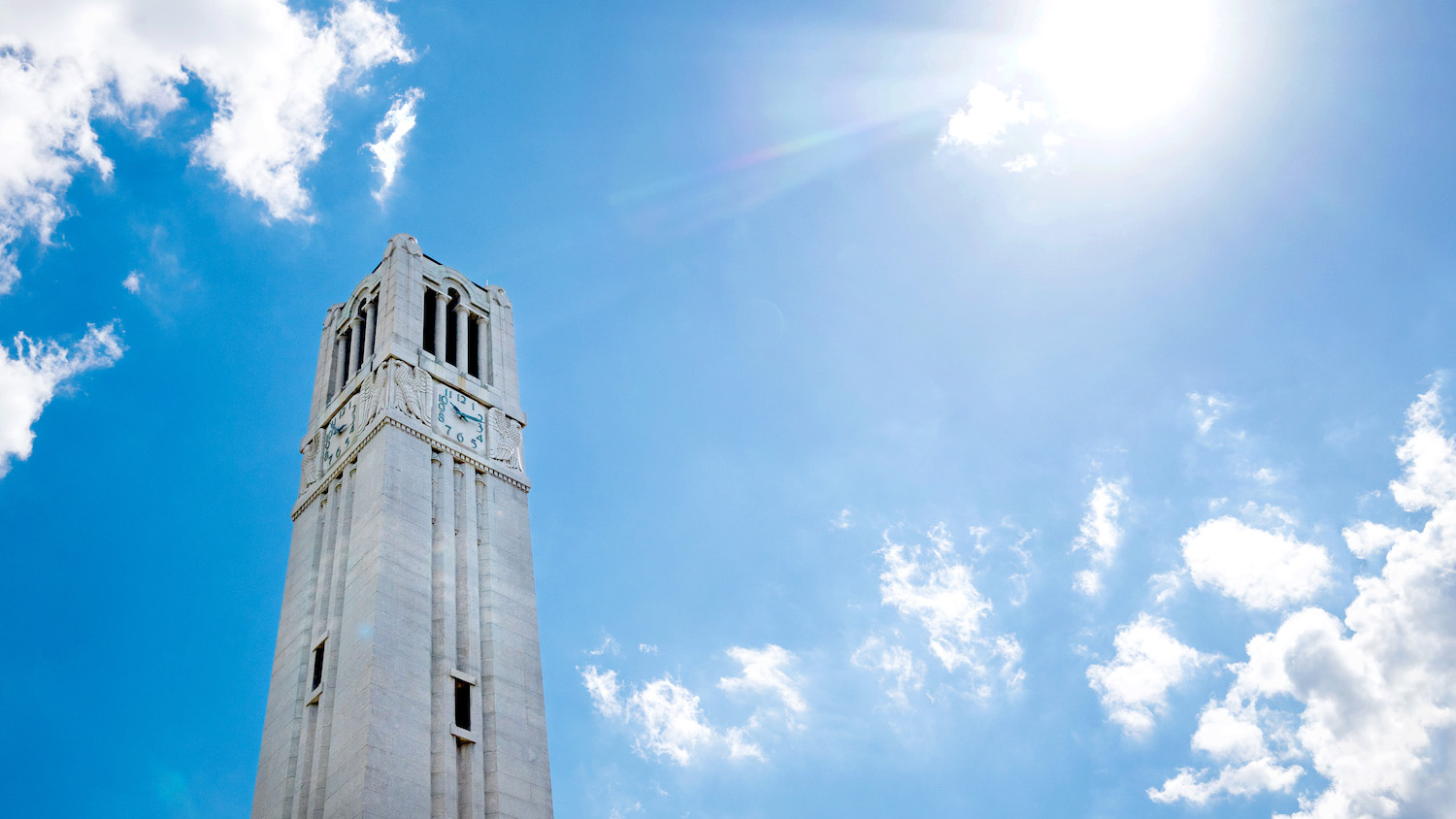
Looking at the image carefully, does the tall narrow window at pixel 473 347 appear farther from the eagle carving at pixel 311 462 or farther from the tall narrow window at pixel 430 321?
the eagle carving at pixel 311 462

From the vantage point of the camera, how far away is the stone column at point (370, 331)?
47.9 metres

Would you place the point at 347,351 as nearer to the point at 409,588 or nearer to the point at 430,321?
the point at 430,321

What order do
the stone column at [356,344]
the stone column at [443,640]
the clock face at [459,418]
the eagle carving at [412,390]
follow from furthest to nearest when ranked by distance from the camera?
the stone column at [356,344] < the clock face at [459,418] < the eagle carving at [412,390] < the stone column at [443,640]

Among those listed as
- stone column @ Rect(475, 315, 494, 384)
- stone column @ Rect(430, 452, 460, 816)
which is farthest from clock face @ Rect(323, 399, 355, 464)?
stone column @ Rect(475, 315, 494, 384)

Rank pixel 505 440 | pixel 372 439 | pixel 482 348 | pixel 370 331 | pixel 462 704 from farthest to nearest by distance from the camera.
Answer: pixel 482 348
pixel 370 331
pixel 505 440
pixel 372 439
pixel 462 704

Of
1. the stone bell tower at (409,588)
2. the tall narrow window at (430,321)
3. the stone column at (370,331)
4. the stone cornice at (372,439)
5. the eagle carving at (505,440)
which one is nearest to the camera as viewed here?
the stone bell tower at (409,588)

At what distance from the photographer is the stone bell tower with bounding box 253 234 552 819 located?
115 feet

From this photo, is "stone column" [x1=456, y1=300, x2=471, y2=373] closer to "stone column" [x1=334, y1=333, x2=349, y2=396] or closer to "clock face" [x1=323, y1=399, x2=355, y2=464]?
"clock face" [x1=323, y1=399, x2=355, y2=464]

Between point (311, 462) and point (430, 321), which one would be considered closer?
point (311, 462)

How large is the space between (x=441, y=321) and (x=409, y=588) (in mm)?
15746

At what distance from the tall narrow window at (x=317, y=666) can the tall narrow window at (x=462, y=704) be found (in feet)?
15.5

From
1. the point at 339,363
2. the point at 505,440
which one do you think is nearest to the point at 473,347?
the point at 339,363

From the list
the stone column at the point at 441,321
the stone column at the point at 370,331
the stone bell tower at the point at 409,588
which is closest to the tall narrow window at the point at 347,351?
the stone bell tower at the point at 409,588

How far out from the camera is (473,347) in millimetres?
52125
